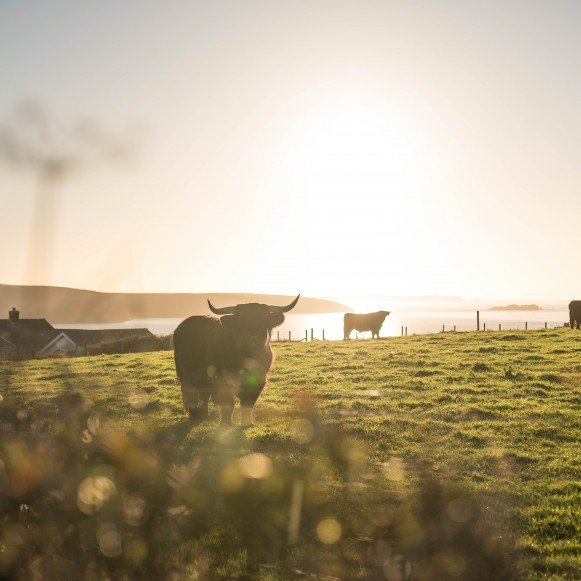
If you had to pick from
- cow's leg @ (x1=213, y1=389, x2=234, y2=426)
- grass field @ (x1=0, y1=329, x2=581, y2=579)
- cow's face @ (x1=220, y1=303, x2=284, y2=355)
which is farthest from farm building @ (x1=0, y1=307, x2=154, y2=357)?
cow's face @ (x1=220, y1=303, x2=284, y2=355)

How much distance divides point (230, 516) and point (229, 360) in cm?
536

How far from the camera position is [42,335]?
73.9m

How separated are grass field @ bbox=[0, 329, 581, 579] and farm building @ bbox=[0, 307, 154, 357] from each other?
187 feet

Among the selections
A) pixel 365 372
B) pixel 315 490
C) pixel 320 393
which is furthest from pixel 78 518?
pixel 365 372

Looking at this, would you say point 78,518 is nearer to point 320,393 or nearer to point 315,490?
point 315,490

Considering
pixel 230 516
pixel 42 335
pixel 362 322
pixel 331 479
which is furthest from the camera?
pixel 42 335

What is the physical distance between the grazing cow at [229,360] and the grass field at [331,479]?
2.01 feet

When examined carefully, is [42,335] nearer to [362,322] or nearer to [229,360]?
[362,322]

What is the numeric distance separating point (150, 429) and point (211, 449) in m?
2.40

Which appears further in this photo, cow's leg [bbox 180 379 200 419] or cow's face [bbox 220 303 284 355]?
cow's leg [bbox 180 379 200 419]

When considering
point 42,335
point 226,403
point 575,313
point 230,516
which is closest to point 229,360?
point 226,403

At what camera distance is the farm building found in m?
70.1

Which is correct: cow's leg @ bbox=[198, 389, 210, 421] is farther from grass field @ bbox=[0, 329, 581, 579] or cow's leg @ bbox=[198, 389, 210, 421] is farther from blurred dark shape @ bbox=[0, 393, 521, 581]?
blurred dark shape @ bbox=[0, 393, 521, 581]

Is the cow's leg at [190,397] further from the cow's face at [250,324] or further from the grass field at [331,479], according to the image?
the cow's face at [250,324]
